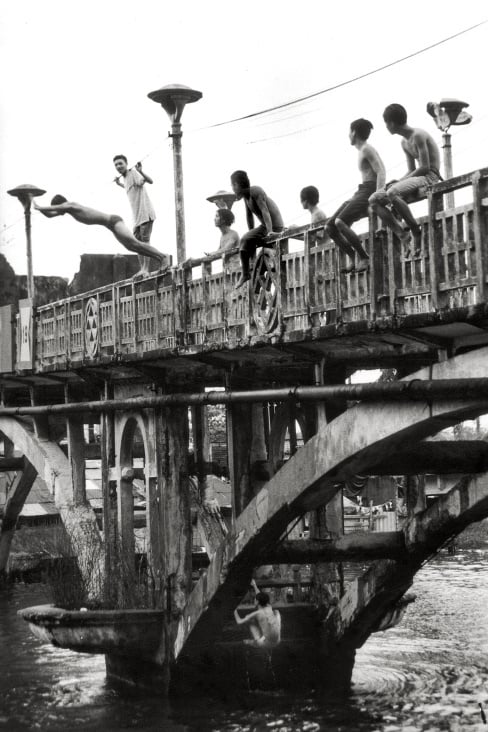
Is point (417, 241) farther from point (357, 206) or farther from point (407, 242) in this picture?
point (357, 206)

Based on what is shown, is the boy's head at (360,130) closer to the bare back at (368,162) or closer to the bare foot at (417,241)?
the bare back at (368,162)

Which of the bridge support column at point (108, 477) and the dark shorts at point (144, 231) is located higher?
the dark shorts at point (144, 231)

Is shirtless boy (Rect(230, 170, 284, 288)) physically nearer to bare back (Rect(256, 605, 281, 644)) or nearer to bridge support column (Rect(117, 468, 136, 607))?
bare back (Rect(256, 605, 281, 644))

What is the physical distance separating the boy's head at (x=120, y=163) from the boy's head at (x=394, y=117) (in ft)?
24.4

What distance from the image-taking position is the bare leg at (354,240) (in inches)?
501

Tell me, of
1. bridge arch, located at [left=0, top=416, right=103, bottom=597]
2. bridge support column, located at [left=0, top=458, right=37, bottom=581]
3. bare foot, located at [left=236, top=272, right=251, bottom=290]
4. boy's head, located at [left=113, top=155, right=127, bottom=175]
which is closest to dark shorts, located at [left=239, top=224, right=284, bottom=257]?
bare foot, located at [left=236, top=272, right=251, bottom=290]

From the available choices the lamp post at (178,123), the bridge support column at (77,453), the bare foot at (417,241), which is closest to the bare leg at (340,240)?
Answer: the bare foot at (417,241)

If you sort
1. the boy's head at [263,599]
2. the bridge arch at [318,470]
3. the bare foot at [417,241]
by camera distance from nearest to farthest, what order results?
the bare foot at [417,241] < the bridge arch at [318,470] < the boy's head at [263,599]

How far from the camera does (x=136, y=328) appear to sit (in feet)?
59.7

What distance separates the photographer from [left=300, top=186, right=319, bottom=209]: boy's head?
49.2 feet

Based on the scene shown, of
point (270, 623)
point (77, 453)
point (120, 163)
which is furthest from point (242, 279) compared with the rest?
point (77, 453)

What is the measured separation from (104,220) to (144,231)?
603mm

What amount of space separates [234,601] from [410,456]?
11.8ft

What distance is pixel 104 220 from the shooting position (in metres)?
19.5
